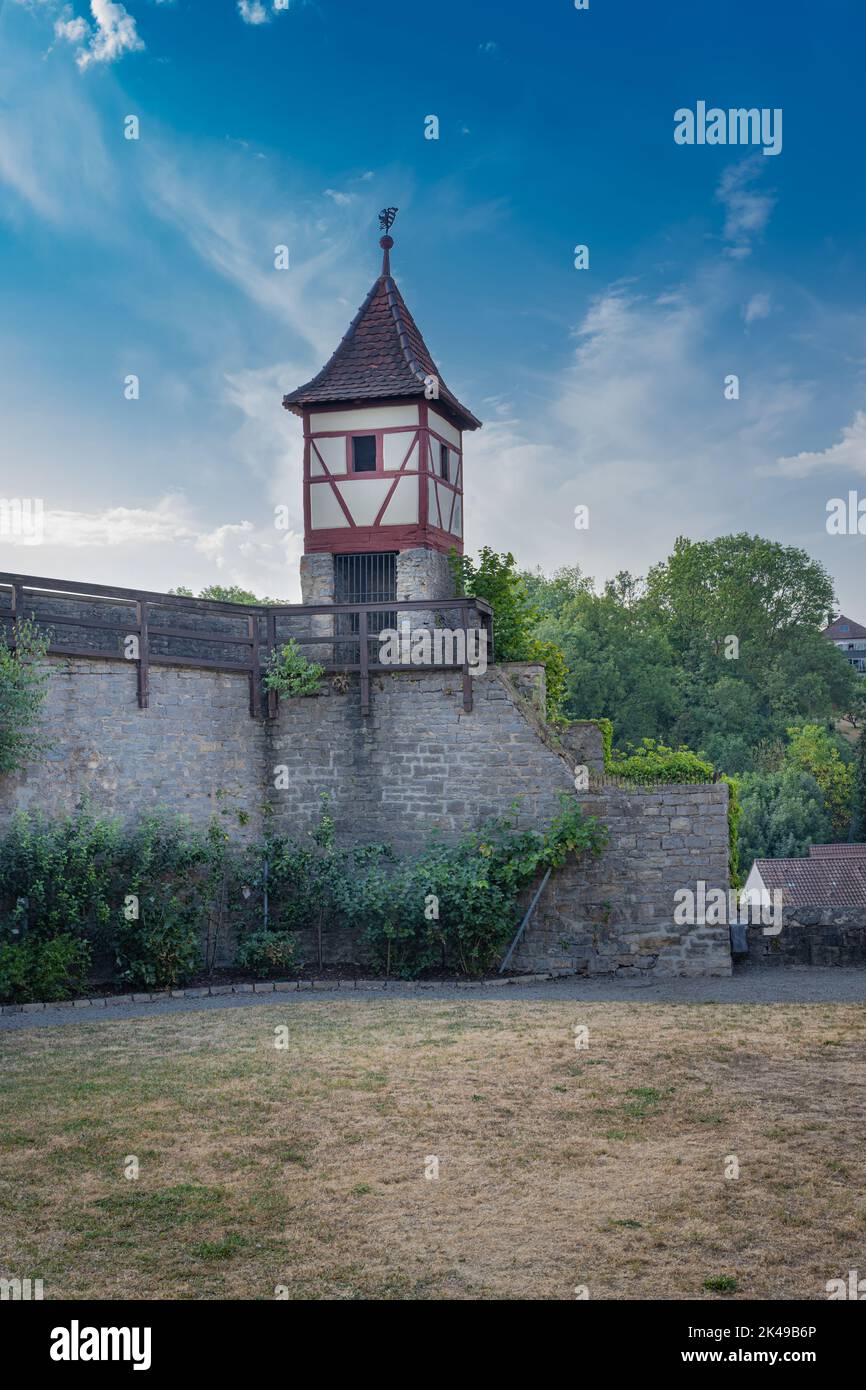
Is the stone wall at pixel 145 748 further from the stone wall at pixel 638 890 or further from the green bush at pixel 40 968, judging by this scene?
the stone wall at pixel 638 890

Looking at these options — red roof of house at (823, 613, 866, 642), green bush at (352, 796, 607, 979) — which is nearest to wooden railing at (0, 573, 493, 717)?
green bush at (352, 796, 607, 979)

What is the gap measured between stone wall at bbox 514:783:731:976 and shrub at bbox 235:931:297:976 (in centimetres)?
235

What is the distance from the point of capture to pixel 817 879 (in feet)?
95.8

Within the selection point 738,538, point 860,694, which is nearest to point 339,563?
point 738,538

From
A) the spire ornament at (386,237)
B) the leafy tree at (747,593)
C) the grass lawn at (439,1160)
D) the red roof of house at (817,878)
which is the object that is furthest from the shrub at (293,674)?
the leafy tree at (747,593)

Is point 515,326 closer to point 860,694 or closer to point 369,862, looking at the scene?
point 369,862

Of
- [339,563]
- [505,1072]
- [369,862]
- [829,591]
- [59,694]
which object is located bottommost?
[505,1072]

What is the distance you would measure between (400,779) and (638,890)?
2.77 meters

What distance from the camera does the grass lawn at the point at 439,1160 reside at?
4527 millimetres

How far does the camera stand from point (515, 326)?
2520 cm

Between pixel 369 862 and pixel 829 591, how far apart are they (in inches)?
1567

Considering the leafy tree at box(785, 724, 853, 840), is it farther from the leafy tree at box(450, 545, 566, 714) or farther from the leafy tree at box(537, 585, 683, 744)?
the leafy tree at box(450, 545, 566, 714)

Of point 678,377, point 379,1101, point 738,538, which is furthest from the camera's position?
point 738,538

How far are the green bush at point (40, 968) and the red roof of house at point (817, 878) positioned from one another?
18842mm
